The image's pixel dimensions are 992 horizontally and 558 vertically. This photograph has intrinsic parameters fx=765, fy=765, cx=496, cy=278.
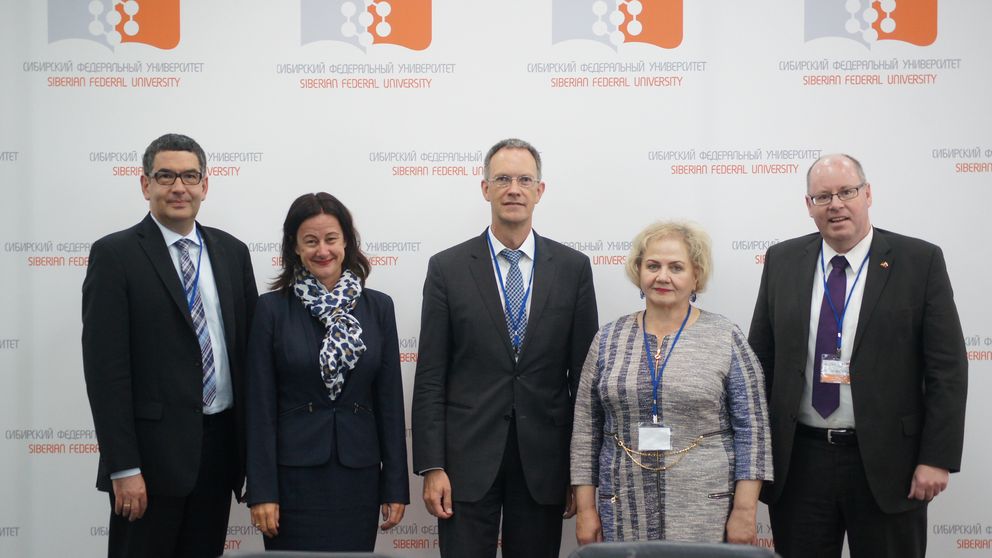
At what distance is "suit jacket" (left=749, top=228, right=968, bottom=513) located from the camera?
248 cm

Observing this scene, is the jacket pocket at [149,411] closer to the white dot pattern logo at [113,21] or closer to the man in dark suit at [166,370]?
the man in dark suit at [166,370]

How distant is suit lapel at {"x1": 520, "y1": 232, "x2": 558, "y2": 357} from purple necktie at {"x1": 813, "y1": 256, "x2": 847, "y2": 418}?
36.2 inches

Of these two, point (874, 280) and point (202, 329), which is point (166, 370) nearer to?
point (202, 329)

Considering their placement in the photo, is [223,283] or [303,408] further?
[223,283]

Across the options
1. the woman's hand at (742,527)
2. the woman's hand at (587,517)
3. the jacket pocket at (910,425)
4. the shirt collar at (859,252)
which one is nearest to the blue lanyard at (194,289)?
the woman's hand at (587,517)

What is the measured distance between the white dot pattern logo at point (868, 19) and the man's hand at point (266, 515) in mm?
3013

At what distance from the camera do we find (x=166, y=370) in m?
2.52

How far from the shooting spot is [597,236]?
3.36m

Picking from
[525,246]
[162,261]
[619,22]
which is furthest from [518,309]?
[619,22]

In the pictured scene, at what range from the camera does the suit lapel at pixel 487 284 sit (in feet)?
8.60

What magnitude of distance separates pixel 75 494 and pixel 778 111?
3538mm

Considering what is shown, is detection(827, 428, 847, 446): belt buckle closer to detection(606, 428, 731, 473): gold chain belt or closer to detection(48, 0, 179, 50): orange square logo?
detection(606, 428, 731, 473): gold chain belt

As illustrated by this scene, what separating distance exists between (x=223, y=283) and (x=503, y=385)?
1043mm

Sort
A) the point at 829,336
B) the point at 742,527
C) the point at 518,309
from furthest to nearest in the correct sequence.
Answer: the point at 518,309 → the point at 829,336 → the point at 742,527
